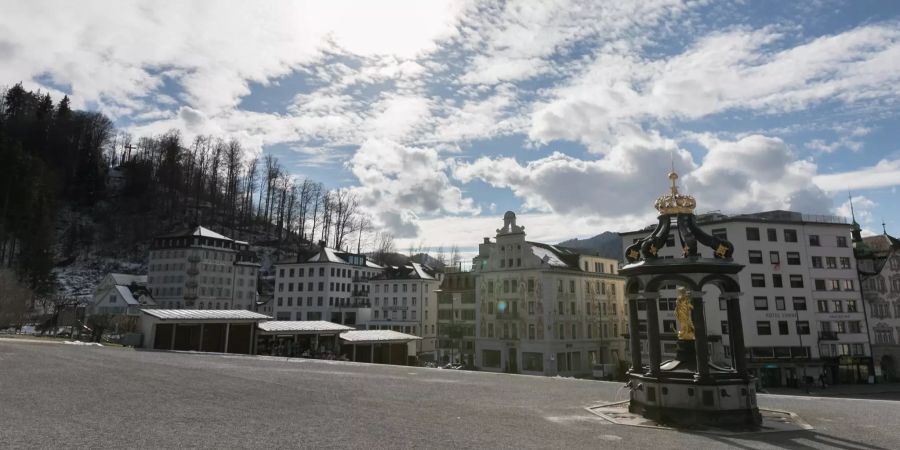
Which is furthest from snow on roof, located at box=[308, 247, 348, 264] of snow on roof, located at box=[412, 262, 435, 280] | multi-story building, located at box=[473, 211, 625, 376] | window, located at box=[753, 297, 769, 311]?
window, located at box=[753, 297, 769, 311]

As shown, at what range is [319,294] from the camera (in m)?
94.2

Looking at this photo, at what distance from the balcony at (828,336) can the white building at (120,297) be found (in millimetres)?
96749

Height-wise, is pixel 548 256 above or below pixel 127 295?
above

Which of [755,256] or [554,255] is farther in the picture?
[554,255]

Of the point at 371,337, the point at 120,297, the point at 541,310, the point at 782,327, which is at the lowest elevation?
the point at 371,337

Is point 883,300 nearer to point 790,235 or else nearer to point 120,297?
point 790,235

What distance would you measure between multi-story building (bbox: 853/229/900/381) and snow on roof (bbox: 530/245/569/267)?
118 feet

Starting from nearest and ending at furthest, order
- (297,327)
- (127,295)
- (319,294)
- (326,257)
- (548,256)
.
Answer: (297,327)
(548,256)
(127,295)
(319,294)
(326,257)

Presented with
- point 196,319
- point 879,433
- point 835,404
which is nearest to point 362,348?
point 196,319

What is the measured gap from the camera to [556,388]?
24.1m

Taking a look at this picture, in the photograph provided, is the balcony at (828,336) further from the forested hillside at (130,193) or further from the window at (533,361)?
the forested hillside at (130,193)

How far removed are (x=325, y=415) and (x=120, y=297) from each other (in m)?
88.5

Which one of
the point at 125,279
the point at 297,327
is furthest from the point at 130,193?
the point at 297,327

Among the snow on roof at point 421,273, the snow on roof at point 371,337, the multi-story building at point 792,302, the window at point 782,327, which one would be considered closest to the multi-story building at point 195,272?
the snow on roof at point 421,273
